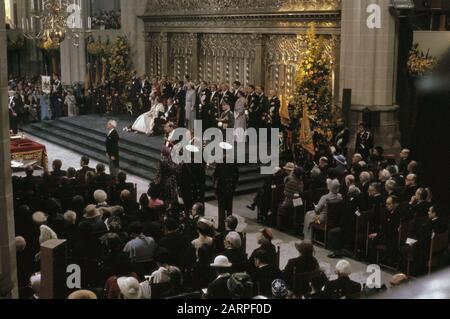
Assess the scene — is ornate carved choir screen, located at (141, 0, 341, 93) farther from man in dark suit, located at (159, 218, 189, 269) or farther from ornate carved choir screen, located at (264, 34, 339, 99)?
man in dark suit, located at (159, 218, 189, 269)

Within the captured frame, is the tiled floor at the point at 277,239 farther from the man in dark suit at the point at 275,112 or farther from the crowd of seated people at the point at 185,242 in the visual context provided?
the man in dark suit at the point at 275,112

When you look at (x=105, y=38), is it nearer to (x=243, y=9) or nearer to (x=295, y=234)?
(x=243, y=9)

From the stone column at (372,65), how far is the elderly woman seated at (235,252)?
874cm

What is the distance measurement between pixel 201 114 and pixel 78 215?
8.73 metres

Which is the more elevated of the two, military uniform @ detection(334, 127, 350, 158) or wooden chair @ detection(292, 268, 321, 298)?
military uniform @ detection(334, 127, 350, 158)

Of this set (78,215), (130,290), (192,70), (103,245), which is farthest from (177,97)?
(130,290)

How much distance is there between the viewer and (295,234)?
11.5m

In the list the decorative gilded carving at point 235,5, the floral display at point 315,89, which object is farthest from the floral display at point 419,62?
the decorative gilded carving at point 235,5

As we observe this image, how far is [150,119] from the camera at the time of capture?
19297 mm

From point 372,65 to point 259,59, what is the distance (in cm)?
438

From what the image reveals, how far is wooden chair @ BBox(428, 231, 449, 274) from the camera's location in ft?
28.4

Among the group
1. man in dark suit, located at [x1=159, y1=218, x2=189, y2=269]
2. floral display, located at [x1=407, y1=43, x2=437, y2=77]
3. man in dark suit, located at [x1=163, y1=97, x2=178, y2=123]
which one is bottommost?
man in dark suit, located at [x1=159, y1=218, x2=189, y2=269]

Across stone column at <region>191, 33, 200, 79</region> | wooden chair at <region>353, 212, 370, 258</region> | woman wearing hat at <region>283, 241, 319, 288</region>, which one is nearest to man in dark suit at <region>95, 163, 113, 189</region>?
wooden chair at <region>353, 212, 370, 258</region>

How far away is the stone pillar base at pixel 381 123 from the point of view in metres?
15.2
